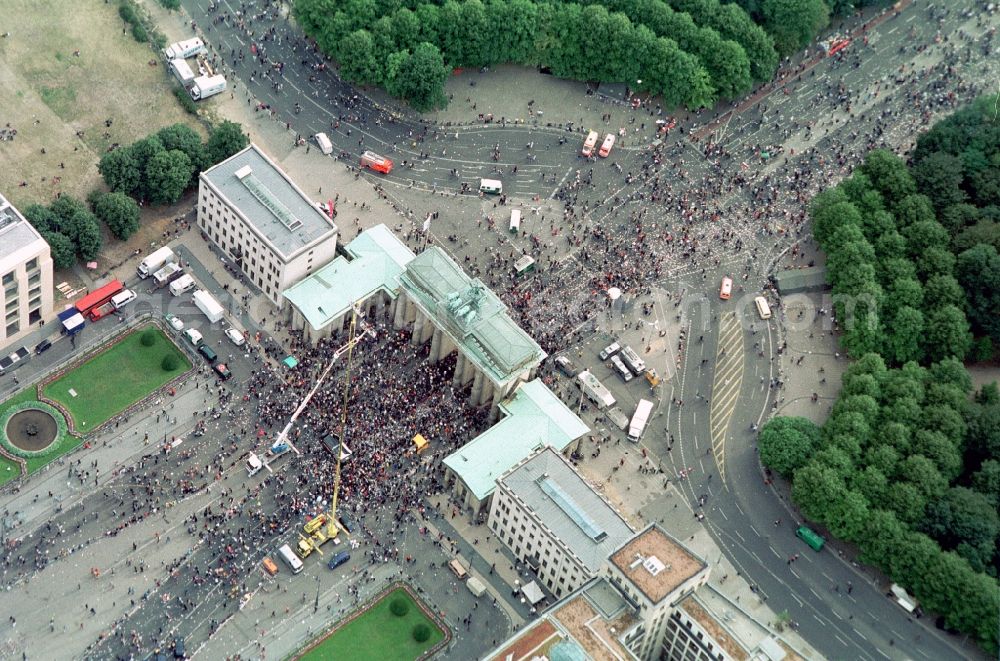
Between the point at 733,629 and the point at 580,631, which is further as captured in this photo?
the point at 733,629

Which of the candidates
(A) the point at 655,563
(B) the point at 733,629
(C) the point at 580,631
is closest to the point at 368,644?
(C) the point at 580,631

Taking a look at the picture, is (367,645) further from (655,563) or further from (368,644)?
(655,563)

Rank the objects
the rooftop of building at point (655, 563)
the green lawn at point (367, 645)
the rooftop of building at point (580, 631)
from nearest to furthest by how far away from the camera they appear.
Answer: the rooftop of building at point (580, 631) < the rooftop of building at point (655, 563) < the green lawn at point (367, 645)

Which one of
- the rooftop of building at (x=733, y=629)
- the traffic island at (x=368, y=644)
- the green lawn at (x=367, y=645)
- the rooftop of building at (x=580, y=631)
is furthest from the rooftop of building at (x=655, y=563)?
the green lawn at (x=367, y=645)

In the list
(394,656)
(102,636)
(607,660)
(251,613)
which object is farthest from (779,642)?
(102,636)

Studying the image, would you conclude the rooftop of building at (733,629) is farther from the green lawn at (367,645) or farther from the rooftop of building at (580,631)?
the green lawn at (367,645)

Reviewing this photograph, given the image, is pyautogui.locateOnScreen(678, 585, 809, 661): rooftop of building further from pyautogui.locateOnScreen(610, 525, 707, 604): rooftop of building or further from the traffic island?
the traffic island
